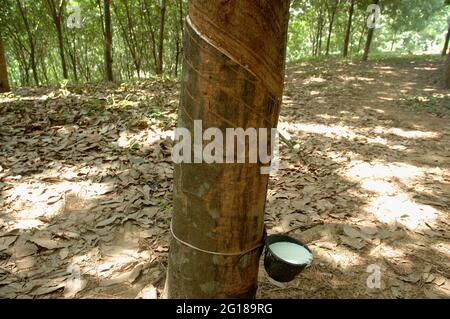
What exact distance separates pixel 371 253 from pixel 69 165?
3.49m

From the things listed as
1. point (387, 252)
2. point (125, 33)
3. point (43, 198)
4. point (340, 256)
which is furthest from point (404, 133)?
point (125, 33)

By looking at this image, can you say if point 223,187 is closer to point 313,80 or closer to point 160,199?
point 160,199

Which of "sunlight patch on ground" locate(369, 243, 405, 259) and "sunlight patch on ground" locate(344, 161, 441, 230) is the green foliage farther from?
"sunlight patch on ground" locate(369, 243, 405, 259)

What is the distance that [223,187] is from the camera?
1.62m

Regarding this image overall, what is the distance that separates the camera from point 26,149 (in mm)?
4426

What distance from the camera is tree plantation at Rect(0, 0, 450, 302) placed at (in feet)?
4.99

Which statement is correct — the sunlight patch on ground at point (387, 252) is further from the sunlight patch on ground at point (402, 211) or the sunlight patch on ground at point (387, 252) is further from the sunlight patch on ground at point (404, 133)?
the sunlight patch on ground at point (404, 133)

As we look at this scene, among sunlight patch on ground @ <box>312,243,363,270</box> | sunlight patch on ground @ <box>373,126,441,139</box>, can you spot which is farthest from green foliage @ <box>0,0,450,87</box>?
sunlight patch on ground @ <box>312,243,363,270</box>

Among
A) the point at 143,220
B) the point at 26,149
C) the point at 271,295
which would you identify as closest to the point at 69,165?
the point at 26,149

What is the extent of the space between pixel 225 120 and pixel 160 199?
7.36 feet

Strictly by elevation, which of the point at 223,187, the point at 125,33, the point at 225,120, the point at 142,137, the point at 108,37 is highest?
the point at 125,33

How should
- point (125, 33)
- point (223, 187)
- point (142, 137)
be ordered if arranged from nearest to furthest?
point (223, 187)
point (142, 137)
point (125, 33)

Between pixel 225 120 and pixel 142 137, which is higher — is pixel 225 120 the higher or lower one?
the higher one

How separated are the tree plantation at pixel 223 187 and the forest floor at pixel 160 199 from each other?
16mm
